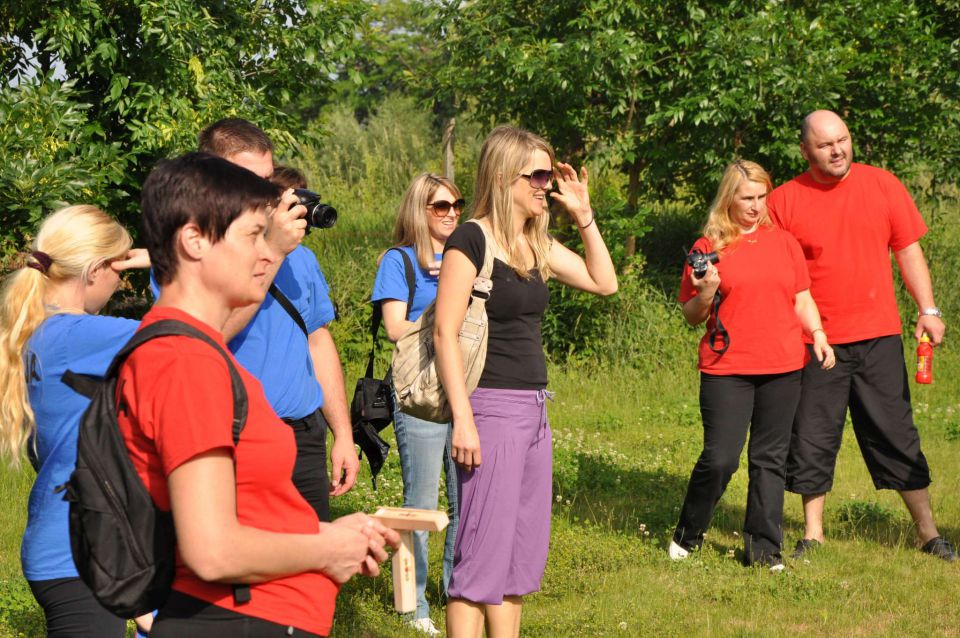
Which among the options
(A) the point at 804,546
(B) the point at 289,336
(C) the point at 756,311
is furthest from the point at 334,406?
(A) the point at 804,546

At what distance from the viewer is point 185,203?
2166 mm

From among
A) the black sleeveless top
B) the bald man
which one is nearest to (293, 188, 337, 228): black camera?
the black sleeveless top

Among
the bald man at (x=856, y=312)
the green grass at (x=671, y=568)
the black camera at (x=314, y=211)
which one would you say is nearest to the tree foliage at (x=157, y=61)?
Answer: the green grass at (x=671, y=568)

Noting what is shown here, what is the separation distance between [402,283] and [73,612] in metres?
2.67

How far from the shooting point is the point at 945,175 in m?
11.9

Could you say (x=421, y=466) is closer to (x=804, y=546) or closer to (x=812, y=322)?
(x=812, y=322)

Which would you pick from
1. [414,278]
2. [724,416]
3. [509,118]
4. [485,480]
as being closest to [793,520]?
[724,416]

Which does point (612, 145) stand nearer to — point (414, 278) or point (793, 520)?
point (793, 520)

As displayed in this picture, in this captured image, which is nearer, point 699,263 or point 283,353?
point 283,353

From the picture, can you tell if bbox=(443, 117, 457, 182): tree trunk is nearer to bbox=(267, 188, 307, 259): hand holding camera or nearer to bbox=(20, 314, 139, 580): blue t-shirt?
bbox=(267, 188, 307, 259): hand holding camera

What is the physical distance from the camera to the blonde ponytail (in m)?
3.21

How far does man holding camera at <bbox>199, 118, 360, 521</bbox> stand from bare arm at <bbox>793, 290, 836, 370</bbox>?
307 cm

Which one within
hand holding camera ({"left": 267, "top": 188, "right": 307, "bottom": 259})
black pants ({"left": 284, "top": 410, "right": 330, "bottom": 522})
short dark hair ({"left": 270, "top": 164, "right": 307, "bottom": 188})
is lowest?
black pants ({"left": 284, "top": 410, "right": 330, "bottom": 522})

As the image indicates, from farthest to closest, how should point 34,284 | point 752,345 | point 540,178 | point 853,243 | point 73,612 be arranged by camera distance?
point 853,243
point 752,345
point 540,178
point 34,284
point 73,612
